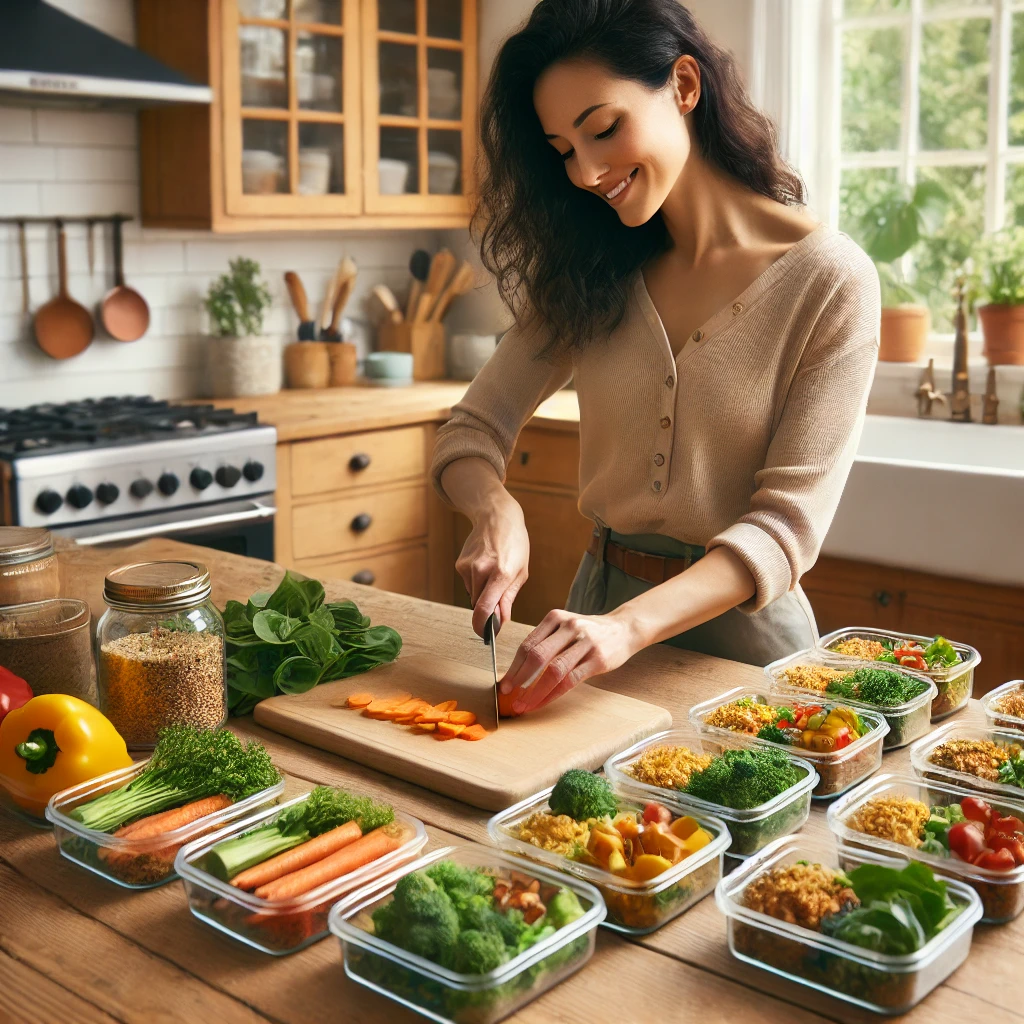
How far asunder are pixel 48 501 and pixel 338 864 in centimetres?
226

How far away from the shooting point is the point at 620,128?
1711mm

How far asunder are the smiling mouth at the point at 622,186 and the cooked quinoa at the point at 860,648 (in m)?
0.68

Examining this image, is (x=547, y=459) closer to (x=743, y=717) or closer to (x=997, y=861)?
(x=743, y=717)

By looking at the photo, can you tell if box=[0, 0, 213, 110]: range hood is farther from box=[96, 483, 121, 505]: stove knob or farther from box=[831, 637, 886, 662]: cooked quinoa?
box=[831, 637, 886, 662]: cooked quinoa

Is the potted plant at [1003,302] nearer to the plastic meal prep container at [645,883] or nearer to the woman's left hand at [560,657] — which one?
the woman's left hand at [560,657]

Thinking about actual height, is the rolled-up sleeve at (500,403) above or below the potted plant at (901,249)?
below

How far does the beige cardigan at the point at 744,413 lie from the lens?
1.65m

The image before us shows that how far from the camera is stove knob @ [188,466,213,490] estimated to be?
3365mm

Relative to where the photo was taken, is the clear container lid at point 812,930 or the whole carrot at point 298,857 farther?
the whole carrot at point 298,857

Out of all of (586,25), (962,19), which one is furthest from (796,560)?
(962,19)

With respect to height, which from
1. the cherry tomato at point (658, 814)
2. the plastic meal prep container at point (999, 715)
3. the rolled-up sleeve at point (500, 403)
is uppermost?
the rolled-up sleeve at point (500, 403)

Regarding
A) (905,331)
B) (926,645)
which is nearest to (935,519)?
(905,331)

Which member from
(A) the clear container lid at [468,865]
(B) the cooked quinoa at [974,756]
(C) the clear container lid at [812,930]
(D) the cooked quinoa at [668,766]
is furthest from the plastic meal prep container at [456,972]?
(B) the cooked quinoa at [974,756]

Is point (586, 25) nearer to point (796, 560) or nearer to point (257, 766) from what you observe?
point (796, 560)
